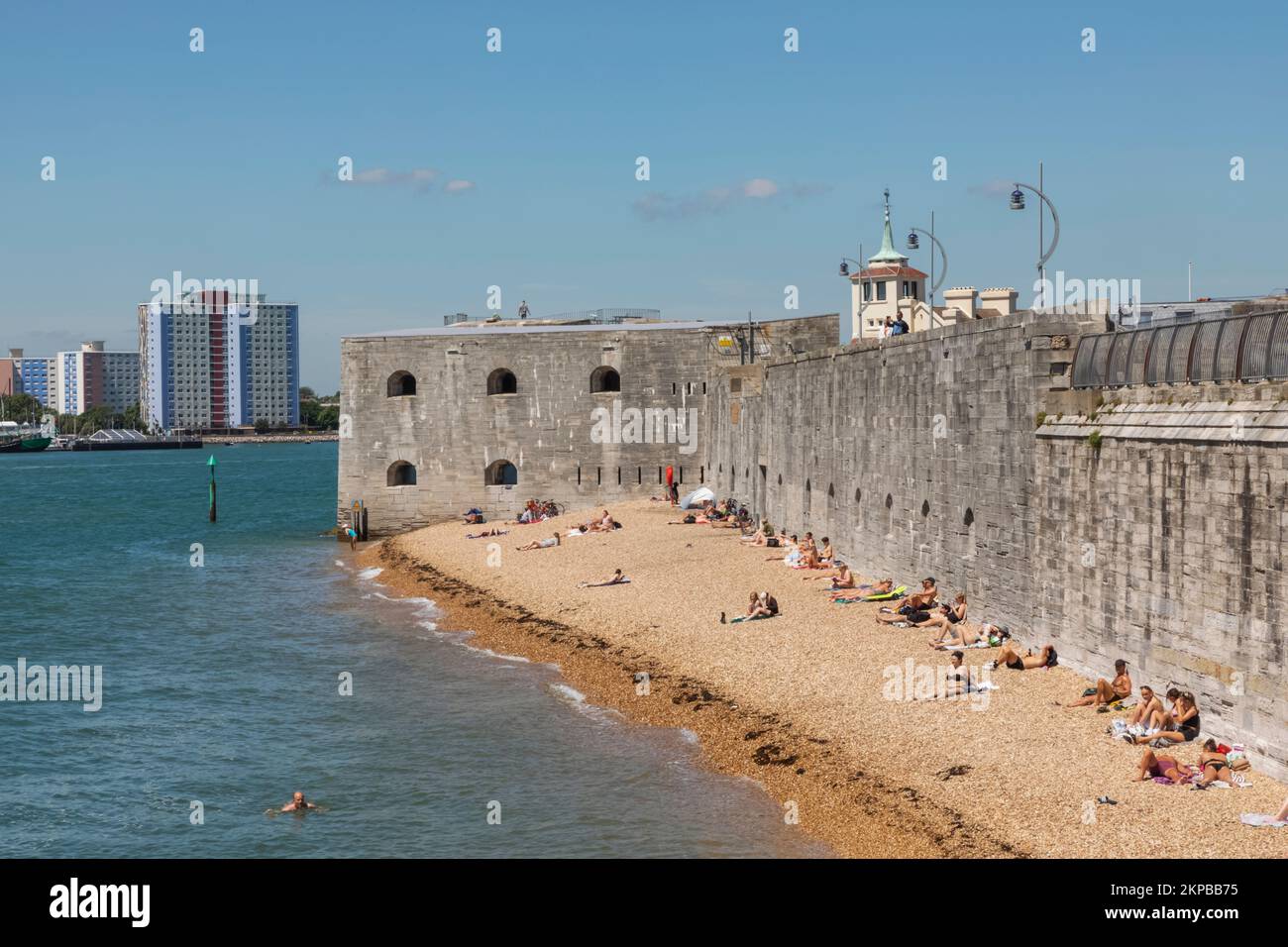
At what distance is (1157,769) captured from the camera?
14.9 metres

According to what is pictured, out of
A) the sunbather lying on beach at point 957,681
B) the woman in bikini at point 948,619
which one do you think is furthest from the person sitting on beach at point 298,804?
the woman in bikini at point 948,619

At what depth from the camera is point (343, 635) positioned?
1261 inches

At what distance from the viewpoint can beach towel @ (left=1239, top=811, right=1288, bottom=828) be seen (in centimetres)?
1320

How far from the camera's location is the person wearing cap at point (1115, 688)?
17.5 metres

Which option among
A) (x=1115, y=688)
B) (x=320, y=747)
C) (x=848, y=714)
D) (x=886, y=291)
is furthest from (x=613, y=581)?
(x=886, y=291)

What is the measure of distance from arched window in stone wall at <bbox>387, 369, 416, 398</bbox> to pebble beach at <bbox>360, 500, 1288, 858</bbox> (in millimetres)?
15415

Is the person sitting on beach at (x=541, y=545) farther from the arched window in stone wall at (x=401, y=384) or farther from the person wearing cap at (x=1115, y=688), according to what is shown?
the person wearing cap at (x=1115, y=688)

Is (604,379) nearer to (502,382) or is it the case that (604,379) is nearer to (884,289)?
(502,382)

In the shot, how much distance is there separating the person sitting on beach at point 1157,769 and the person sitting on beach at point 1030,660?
4.71 metres
